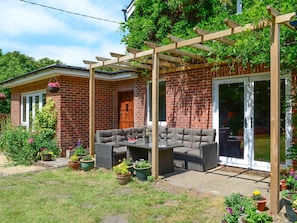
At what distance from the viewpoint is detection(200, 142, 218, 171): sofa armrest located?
21.5 ft

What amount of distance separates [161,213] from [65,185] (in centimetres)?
266

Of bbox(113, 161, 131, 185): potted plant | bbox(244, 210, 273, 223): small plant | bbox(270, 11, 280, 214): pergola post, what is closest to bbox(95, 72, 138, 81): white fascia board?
bbox(113, 161, 131, 185): potted plant

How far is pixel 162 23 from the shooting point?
888cm

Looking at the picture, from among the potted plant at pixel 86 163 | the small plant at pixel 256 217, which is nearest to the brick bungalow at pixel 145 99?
the potted plant at pixel 86 163

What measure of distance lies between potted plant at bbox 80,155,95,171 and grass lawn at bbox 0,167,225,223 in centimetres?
71

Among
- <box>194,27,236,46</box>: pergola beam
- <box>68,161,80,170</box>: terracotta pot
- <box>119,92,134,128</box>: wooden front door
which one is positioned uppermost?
<box>194,27,236,46</box>: pergola beam

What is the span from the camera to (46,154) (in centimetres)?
813

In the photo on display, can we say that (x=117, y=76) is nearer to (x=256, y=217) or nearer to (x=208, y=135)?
(x=208, y=135)

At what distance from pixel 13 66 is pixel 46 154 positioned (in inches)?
719

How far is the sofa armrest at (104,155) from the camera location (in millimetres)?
6890

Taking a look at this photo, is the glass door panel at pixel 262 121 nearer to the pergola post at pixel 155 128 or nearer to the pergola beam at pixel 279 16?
the pergola post at pixel 155 128

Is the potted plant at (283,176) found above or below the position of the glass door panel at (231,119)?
below

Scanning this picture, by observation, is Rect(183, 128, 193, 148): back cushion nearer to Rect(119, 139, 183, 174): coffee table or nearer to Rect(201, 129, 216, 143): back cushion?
Rect(201, 129, 216, 143): back cushion

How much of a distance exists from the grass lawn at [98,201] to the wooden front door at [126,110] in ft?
14.0
